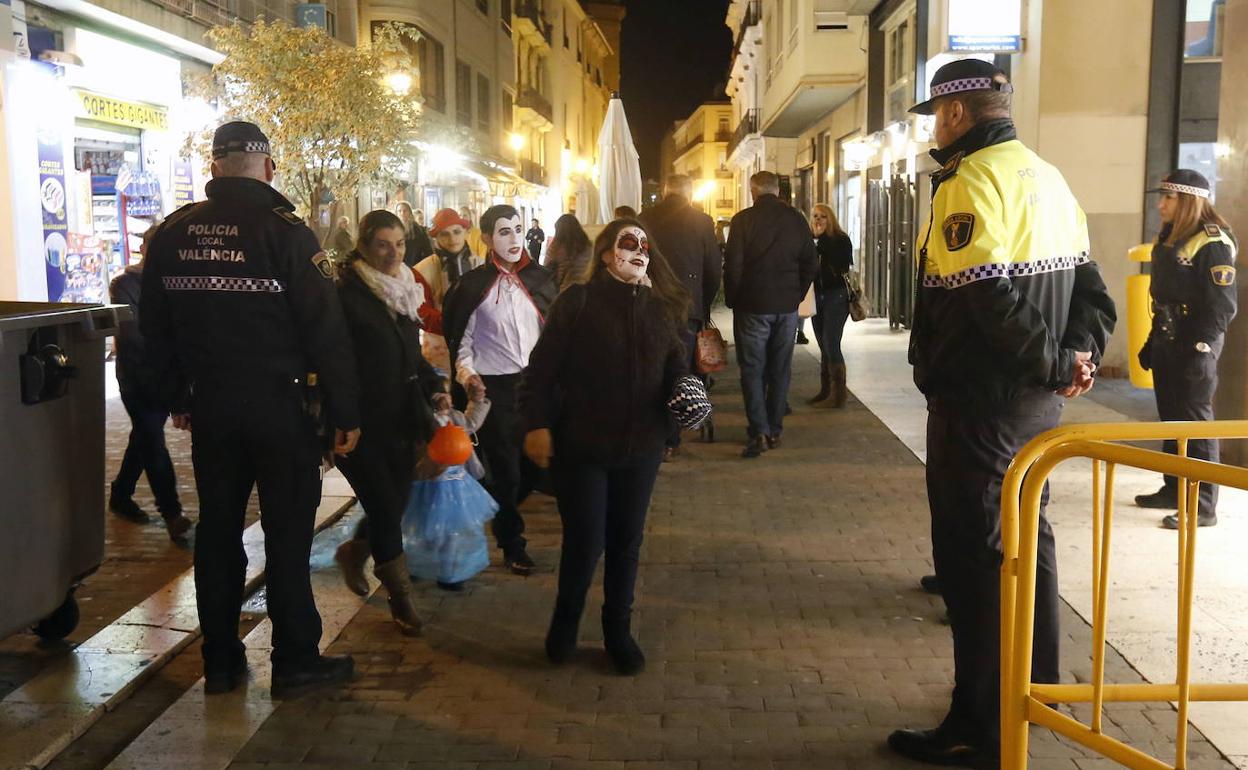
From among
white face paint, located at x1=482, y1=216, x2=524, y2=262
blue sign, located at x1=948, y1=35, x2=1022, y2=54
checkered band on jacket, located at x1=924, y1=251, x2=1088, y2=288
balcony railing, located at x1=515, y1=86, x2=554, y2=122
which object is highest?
balcony railing, located at x1=515, y1=86, x2=554, y2=122

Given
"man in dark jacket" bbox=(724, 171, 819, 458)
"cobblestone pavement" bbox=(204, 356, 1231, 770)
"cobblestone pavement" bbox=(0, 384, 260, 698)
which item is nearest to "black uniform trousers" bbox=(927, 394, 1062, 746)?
"cobblestone pavement" bbox=(204, 356, 1231, 770)

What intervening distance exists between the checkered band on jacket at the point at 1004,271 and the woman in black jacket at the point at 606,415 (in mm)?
1252

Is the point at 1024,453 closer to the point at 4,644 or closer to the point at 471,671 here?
the point at 471,671

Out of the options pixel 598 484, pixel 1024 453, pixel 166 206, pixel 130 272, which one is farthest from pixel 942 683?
pixel 166 206

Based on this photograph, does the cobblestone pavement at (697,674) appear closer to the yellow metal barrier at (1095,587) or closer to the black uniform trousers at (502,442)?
the black uniform trousers at (502,442)

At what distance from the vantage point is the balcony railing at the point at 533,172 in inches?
1913

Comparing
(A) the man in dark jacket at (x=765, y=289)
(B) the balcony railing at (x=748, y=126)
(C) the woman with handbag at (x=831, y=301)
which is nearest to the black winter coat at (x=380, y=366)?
(A) the man in dark jacket at (x=765, y=289)

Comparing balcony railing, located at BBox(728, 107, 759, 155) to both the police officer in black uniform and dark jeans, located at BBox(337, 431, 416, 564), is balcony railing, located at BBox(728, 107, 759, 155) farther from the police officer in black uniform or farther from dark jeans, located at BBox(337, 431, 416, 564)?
the police officer in black uniform

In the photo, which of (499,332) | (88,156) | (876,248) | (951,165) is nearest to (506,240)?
(499,332)

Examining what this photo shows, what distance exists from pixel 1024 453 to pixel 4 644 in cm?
434

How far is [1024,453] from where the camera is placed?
3.04m

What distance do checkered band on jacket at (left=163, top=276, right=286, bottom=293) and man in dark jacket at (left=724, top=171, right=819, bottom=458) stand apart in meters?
5.35

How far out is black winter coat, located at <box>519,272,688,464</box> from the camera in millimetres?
4719

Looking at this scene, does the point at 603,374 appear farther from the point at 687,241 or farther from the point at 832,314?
the point at 832,314
